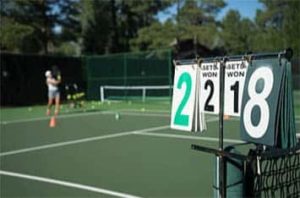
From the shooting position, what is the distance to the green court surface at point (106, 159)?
7.25 meters

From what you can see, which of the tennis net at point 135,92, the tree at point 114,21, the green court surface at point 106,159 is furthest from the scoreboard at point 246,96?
the tree at point 114,21

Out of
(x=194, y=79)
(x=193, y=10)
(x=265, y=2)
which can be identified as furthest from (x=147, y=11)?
(x=194, y=79)

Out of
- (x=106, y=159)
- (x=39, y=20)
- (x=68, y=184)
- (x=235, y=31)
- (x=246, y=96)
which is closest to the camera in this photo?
(x=246, y=96)

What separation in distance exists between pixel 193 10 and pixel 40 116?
24.6m

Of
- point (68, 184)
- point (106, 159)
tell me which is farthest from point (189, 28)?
point (68, 184)

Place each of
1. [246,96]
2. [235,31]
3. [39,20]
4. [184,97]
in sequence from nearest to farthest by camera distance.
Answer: [246,96] < [184,97] < [39,20] < [235,31]

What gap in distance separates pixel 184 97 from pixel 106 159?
6153 millimetres

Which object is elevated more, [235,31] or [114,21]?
[114,21]

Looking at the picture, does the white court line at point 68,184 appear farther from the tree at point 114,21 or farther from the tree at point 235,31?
the tree at point 235,31

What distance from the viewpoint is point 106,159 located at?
31.6ft

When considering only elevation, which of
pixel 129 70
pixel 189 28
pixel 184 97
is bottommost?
pixel 184 97

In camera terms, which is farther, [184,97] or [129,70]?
[129,70]

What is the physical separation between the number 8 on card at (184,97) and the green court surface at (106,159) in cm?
54

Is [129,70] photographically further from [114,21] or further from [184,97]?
[184,97]
